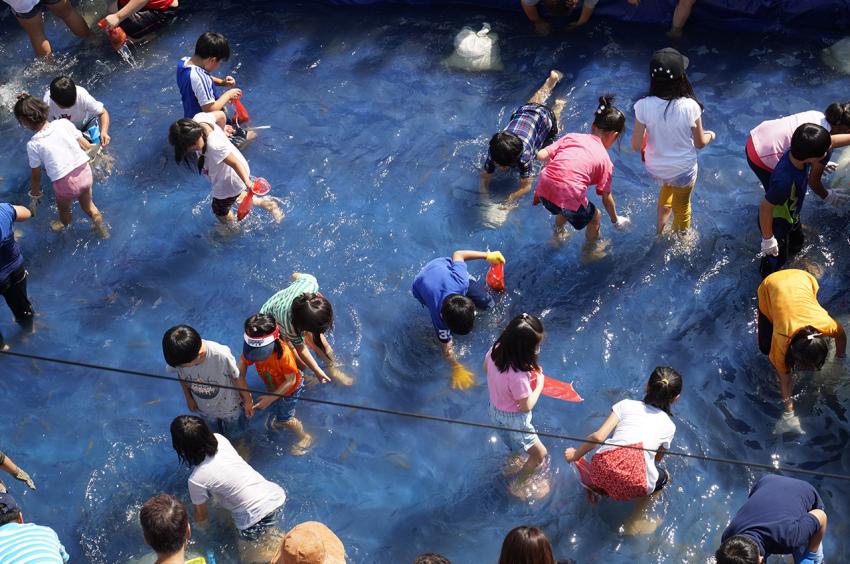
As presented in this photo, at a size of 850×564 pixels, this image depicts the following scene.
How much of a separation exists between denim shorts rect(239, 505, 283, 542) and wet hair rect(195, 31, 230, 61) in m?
4.02

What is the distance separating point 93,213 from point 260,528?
3513 millimetres

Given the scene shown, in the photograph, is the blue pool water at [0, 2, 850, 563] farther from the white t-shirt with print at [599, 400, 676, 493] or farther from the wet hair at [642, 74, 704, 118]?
the wet hair at [642, 74, 704, 118]

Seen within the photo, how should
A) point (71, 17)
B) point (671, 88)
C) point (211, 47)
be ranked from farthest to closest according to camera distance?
point (71, 17) → point (211, 47) → point (671, 88)

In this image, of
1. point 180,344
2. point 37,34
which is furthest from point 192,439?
point 37,34

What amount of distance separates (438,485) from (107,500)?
231cm

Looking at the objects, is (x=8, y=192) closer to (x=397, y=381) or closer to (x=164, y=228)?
(x=164, y=228)

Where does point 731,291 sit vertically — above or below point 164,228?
below

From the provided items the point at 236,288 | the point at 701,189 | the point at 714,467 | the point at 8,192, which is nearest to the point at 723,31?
the point at 701,189

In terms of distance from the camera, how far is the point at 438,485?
648cm

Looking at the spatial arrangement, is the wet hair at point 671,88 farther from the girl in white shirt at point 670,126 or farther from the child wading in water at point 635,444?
the child wading in water at point 635,444

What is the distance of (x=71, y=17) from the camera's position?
9.96 meters

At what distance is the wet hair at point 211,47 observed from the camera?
7.89m

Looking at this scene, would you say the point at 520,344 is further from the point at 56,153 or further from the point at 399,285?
the point at 56,153

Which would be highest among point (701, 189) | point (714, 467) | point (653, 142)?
point (653, 142)
